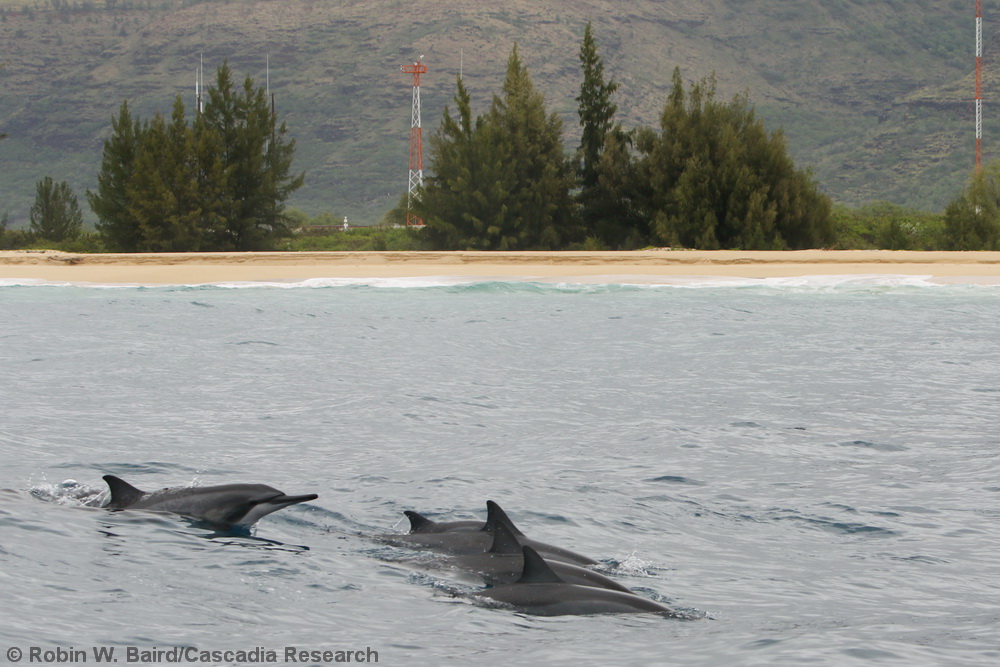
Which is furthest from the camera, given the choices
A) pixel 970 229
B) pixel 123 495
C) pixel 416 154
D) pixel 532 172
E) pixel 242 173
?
pixel 416 154

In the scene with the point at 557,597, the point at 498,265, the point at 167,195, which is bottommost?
the point at 557,597

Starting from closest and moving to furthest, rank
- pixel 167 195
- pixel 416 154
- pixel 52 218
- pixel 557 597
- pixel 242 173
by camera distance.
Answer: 1. pixel 557 597
2. pixel 167 195
3. pixel 242 173
4. pixel 52 218
5. pixel 416 154

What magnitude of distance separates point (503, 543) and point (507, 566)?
134mm

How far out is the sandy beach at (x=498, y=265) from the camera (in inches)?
789

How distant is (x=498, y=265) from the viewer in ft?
72.6

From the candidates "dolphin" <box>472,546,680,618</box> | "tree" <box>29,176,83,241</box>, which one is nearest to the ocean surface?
"dolphin" <box>472,546,680,618</box>

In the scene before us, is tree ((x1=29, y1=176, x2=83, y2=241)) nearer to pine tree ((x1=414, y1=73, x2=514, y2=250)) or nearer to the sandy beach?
the sandy beach

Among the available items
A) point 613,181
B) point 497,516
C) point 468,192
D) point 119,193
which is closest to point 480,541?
point 497,516

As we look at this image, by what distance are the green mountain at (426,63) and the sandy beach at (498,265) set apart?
2834 inches

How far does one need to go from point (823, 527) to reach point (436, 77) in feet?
350

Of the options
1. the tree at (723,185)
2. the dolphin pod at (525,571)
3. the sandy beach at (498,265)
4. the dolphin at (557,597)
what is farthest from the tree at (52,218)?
the dolphin at (557,597)

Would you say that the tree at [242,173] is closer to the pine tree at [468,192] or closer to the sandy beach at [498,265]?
the pine tree at [468,192]

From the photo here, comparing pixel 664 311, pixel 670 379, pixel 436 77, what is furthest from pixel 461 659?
pixel 436 77

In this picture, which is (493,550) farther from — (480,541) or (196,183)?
(196,183)
